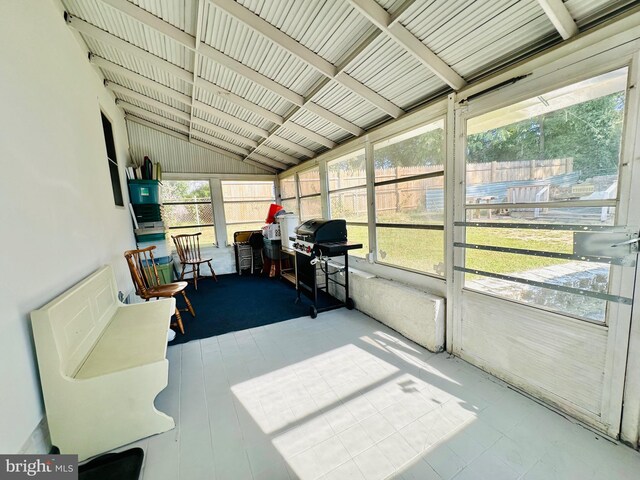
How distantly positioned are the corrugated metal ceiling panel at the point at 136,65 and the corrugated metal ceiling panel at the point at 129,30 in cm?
36

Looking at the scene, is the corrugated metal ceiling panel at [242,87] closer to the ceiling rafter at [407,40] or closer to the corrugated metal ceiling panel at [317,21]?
the corrugated metal ceiling panel at [317,21]

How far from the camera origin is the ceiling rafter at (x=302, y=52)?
6.37 ft

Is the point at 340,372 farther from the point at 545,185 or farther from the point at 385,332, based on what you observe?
the point at 545,185

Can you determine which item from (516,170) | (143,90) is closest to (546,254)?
(516,170)

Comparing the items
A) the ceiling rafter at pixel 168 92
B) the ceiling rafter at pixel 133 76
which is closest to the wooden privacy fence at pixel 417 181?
the ceiling rafter at pixel 168 92

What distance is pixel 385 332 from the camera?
3004mm

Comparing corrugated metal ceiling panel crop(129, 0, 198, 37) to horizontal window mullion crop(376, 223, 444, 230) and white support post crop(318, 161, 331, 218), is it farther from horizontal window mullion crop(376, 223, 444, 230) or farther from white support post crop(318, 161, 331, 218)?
horizontal window mullion crop(376, 223, 444, 230)

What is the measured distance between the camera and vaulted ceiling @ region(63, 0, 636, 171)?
164 cm

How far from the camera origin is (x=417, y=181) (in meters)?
2.79

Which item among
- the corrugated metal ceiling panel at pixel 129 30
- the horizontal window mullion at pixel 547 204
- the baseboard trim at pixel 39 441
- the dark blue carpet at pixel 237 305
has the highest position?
A: the corrugated metal ceiling panel at pixel 129 30

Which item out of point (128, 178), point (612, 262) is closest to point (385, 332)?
point (612, 262)

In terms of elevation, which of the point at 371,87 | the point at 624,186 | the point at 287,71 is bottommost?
the point at 624,186

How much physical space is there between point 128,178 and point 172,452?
4.31 m

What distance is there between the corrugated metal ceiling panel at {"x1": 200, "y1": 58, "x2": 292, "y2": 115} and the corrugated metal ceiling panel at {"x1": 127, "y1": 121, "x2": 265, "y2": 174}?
306 centimetres
